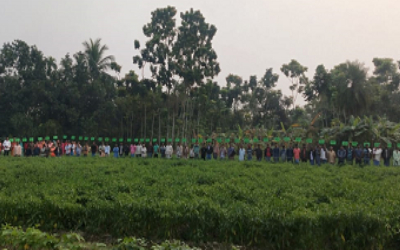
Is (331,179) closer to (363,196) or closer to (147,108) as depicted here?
(363,196)

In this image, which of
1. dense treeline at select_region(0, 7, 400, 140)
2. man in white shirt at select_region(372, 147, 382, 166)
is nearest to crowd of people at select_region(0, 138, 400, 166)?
man in white shirt at select_region(372, 147, 382, 166)

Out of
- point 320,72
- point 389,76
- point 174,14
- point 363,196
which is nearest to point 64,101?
point 174,14

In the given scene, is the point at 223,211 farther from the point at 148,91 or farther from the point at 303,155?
the point at 148,91

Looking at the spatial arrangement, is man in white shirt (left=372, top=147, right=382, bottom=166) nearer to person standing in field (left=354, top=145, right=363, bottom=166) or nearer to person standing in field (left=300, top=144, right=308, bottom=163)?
person standing in field (left=354, top=145, right=363, bottom=166)

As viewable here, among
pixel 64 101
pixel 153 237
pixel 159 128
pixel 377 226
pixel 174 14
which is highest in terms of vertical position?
pixel 174 14

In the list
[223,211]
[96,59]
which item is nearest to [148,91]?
[96,59]

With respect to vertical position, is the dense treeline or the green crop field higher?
the dense treeline

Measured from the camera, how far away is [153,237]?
7.21 m

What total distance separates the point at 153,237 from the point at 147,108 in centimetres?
2822

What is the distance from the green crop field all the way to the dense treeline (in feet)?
66.7

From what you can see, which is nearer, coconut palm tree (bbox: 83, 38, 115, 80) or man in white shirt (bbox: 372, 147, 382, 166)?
man in white shirt (bbox: 372, 147, 382, 166)

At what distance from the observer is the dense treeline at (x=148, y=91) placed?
102 feet

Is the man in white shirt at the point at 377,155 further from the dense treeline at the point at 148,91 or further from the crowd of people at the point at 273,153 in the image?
the dense treeline at the point at 148,91

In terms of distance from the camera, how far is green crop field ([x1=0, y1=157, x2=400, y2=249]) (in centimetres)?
664
